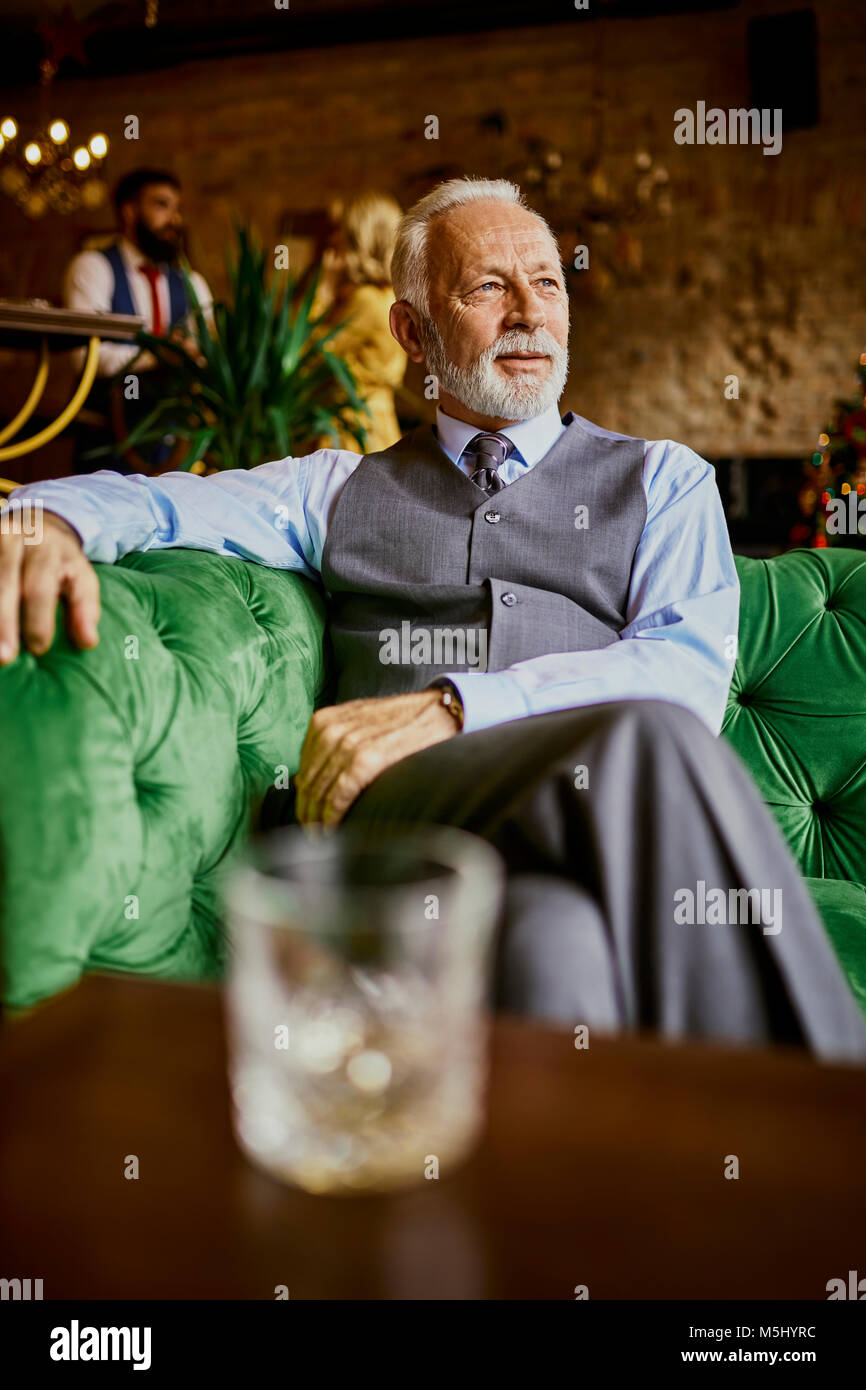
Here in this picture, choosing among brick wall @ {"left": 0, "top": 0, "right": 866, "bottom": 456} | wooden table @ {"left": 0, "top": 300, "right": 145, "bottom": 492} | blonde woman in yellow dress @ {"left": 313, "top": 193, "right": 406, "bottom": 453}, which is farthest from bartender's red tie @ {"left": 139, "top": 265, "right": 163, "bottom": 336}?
brick wall @ {"left": 0, "top": 0, "right": 866, "bottom": 456}

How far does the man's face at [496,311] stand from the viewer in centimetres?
176

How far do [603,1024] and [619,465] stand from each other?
1054 mm

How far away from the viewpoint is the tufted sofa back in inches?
62.1

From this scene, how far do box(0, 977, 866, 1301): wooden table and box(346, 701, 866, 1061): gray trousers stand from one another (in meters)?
0.23

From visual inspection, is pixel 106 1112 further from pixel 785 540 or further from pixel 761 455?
pixel 761 455

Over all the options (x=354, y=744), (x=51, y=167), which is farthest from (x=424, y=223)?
(x=51, y=167)

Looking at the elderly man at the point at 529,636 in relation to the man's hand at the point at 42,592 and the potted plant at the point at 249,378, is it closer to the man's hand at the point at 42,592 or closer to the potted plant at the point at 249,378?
the man's hand at the point at 42,592

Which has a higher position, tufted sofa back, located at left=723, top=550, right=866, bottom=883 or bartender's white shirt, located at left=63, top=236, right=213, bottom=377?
bartender's white shirt, located at left=63, top=236, right=213, bottom=377

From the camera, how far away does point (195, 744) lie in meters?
1.12

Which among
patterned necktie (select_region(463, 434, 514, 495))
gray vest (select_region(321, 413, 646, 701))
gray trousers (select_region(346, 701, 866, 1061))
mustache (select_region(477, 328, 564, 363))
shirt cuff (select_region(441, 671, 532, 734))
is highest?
mustache (select_region(477, 328, 564, 363))

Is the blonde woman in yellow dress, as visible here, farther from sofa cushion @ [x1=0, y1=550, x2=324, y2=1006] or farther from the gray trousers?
the gray trousers
